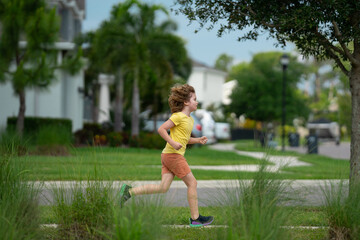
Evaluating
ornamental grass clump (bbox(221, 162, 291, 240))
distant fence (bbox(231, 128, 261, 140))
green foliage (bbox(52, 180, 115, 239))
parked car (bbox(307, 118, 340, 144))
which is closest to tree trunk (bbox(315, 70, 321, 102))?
distant fence (bbox(231, 128, 261, 140))

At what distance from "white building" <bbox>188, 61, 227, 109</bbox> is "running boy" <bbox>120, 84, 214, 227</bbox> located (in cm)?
4468

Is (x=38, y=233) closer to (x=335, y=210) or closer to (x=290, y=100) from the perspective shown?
(x=335, y=210)

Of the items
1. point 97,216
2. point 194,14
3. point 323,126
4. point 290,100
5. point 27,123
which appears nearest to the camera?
point 97,216

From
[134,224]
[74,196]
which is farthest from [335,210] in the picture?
[74,196]

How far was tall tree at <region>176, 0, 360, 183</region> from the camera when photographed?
6.55 metres

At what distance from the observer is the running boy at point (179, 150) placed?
19.2ft

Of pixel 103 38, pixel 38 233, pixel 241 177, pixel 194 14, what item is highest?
pixel 103 38

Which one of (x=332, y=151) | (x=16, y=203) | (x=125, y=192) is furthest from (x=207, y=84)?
(x=16, y=203)

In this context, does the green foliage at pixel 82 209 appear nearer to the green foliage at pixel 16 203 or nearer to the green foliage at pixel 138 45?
the green foliage at pixel 16 203

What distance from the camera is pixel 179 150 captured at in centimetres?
606

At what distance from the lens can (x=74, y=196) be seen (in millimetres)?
5184

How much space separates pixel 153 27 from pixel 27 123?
8.01 metres

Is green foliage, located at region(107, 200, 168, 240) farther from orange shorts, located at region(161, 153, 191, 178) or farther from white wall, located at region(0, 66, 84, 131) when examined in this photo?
white wall, located at region(0, 66, 84, 131)

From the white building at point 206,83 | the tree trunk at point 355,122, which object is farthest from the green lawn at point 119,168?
the white building at point 206,83
